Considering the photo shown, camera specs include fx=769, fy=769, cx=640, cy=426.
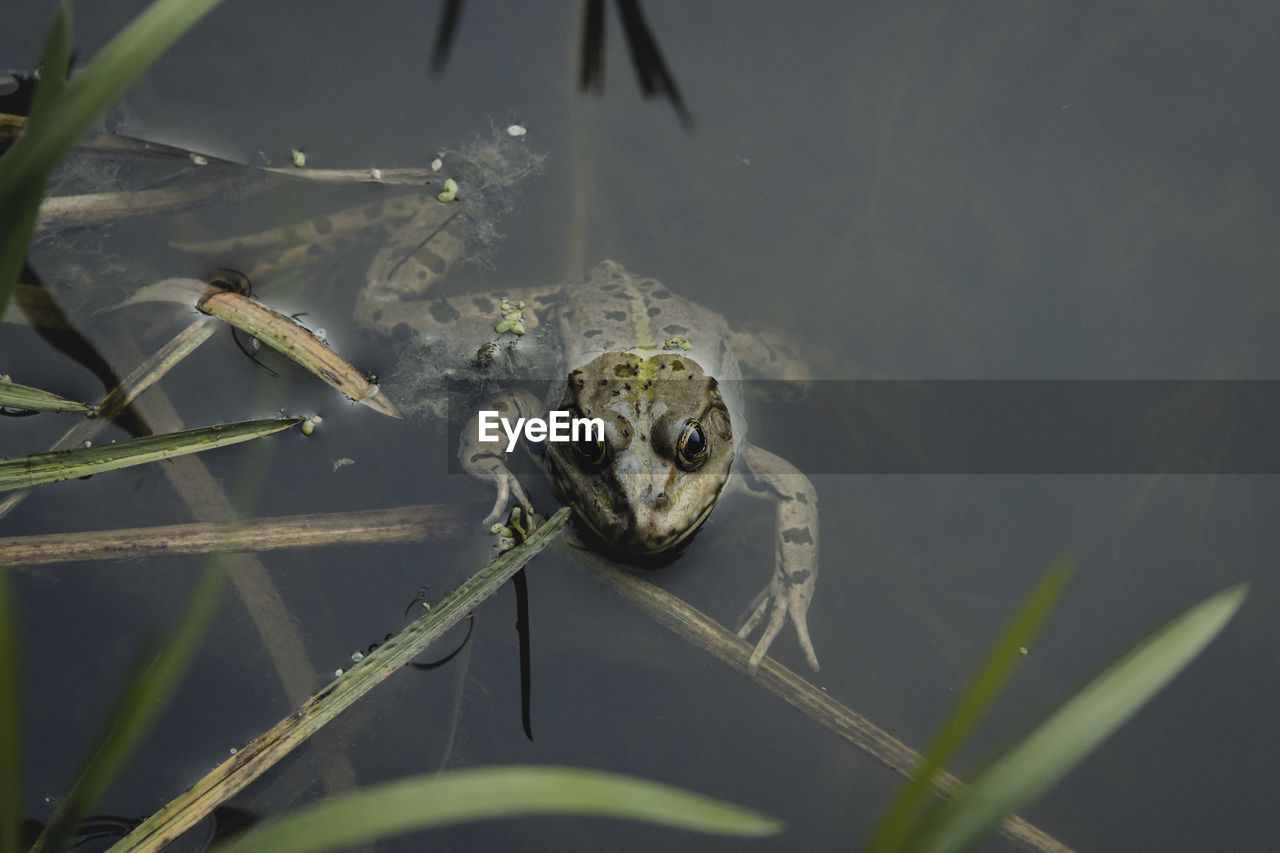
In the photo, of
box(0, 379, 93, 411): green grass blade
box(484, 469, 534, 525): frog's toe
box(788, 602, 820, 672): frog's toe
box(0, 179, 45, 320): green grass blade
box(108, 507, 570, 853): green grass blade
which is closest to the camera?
box(0, 179, 45, 320): green grass blade

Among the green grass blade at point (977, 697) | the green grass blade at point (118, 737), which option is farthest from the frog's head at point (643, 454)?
the green grass blade at point (977, 697)

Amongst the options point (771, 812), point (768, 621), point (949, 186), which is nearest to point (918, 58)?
point (949, 186)

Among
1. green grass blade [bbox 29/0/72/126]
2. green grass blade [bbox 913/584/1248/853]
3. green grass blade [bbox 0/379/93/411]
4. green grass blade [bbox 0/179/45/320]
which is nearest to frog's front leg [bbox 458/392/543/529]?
green grass blade [bbox 0/379/93/411]

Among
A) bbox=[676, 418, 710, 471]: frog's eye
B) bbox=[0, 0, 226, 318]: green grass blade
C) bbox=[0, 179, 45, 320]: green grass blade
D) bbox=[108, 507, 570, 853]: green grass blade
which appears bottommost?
bbox=[108, 507, 570, 853]: green grass blade

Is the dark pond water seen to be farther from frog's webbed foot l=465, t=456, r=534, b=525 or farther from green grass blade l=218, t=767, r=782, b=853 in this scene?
green grass blade l=218, t=767, r=782, b=853

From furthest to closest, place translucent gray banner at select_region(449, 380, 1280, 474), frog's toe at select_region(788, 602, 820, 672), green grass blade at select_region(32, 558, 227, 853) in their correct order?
1. translucent gray banner at select_region(449, 380, 1280, 474)
2. frog's toe at select_region(788, 602, 820, 672)
3. green grass blade at select_region(32, 558, 227, 853)

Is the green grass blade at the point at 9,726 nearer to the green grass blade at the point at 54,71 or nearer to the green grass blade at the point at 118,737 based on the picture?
the green grass blade at the point at 118,737
